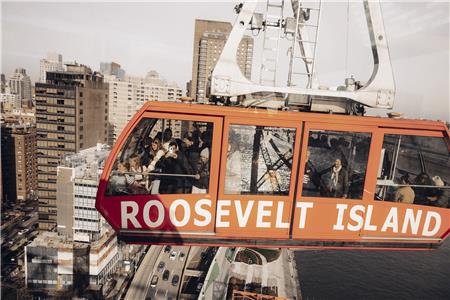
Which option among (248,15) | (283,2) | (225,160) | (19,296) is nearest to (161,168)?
Answer: (225,160)

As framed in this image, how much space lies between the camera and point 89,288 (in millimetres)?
32875

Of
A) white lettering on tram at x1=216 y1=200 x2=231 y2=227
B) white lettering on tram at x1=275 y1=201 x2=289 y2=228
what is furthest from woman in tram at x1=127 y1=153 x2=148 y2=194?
white lettering on tram at x1=275 y1=201 x2=289 y2=228

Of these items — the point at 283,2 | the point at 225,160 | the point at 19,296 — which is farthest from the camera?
the point at 19,296

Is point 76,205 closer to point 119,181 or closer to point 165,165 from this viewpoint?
point 119,181

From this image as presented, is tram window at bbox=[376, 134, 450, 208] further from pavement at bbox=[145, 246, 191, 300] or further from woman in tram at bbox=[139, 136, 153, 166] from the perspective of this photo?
pavement at bbox=[145, 246, 191, 300]

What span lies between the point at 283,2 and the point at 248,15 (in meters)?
0.85

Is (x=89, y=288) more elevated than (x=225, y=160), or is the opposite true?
(x=225, y=160)

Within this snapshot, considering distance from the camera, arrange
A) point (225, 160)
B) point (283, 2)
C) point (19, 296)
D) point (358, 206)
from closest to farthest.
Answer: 1. point (225, 160)
2. point (358, 206)
3. point (283, 2)
4. point (19, 296)

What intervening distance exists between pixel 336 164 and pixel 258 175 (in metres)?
1.36

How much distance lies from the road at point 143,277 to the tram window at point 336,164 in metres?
27.2

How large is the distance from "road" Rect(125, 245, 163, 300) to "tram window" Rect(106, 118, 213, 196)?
26605mm

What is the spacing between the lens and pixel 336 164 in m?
5.18

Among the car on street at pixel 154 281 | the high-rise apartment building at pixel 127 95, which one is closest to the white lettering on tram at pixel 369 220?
the car on street at pixel 154 281

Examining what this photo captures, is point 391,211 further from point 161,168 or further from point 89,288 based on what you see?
point 89,288
